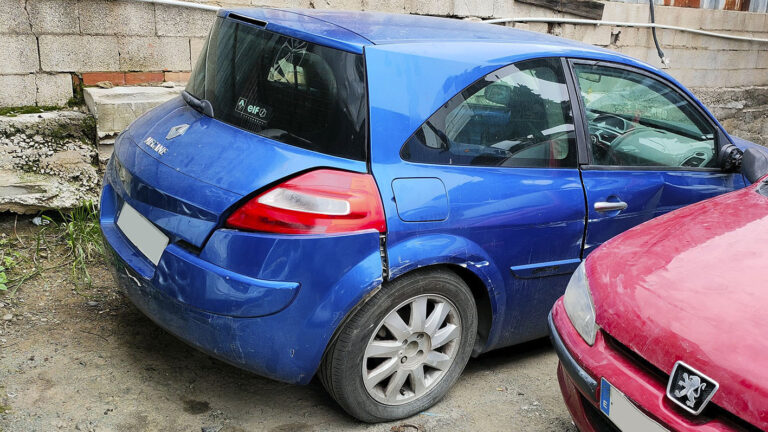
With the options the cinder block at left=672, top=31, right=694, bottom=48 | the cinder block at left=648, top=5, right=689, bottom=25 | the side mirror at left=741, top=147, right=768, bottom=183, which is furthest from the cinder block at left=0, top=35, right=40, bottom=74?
the cinder block at left=672, top=31, right=694, bottom=48

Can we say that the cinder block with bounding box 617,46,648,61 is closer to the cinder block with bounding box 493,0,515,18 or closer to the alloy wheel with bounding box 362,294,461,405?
the cinder block with bounding box 493,0,515,18

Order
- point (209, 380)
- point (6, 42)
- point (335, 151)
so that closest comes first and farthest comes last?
point (335, 151)
point (209, 380)
point (6, 42)

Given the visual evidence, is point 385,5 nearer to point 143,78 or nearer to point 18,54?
point 143,78

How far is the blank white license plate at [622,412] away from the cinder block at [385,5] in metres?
4.48

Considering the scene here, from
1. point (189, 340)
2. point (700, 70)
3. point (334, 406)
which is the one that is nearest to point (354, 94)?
point (189, 340)

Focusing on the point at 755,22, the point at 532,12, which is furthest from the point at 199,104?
the point at 755,22

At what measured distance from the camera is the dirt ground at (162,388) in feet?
9.50

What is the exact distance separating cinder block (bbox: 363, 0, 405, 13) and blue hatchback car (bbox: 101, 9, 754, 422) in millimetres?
2723

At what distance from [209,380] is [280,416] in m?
0.42

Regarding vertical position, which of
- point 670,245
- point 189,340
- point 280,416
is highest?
point 670,245

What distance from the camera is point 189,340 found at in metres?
2.71

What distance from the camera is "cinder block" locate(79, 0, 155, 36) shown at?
485cm

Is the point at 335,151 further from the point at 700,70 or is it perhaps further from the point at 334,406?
the point at 700,70

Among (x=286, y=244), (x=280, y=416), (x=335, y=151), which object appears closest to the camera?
(x=286, y=244)
